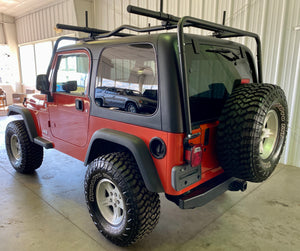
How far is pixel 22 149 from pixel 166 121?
2.58 meters

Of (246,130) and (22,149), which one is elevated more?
(246,130)

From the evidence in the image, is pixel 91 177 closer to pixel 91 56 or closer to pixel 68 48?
pixel 91 56

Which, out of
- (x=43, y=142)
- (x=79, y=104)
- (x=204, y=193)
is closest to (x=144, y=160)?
(x=204, y=193)

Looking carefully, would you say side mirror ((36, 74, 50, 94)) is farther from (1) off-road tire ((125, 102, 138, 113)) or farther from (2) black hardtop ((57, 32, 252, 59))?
(1) off-road tire ((125, 102, 138, 113))

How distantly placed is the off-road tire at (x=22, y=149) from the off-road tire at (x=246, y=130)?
105 inches

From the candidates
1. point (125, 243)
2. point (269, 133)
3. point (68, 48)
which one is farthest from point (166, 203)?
point (68, 48)

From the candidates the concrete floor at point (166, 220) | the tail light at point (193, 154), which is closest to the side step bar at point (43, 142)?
the concrete floor at point (166, 220)

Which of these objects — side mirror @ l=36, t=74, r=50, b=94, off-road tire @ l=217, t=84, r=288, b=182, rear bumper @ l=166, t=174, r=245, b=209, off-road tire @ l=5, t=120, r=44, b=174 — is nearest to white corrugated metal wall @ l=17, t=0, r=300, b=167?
off-road tire @ l=217, t=84, r=288, b=182

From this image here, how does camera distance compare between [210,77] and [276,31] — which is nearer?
[210,77]

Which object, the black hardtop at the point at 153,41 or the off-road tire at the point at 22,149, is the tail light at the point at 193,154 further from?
the off-road tire at the point at 22,149

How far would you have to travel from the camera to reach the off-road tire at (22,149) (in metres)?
3.41

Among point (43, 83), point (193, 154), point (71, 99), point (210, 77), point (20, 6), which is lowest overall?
point (193, 154)

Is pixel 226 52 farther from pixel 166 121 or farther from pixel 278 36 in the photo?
pixel 278 36

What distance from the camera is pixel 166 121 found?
5.72 ft
